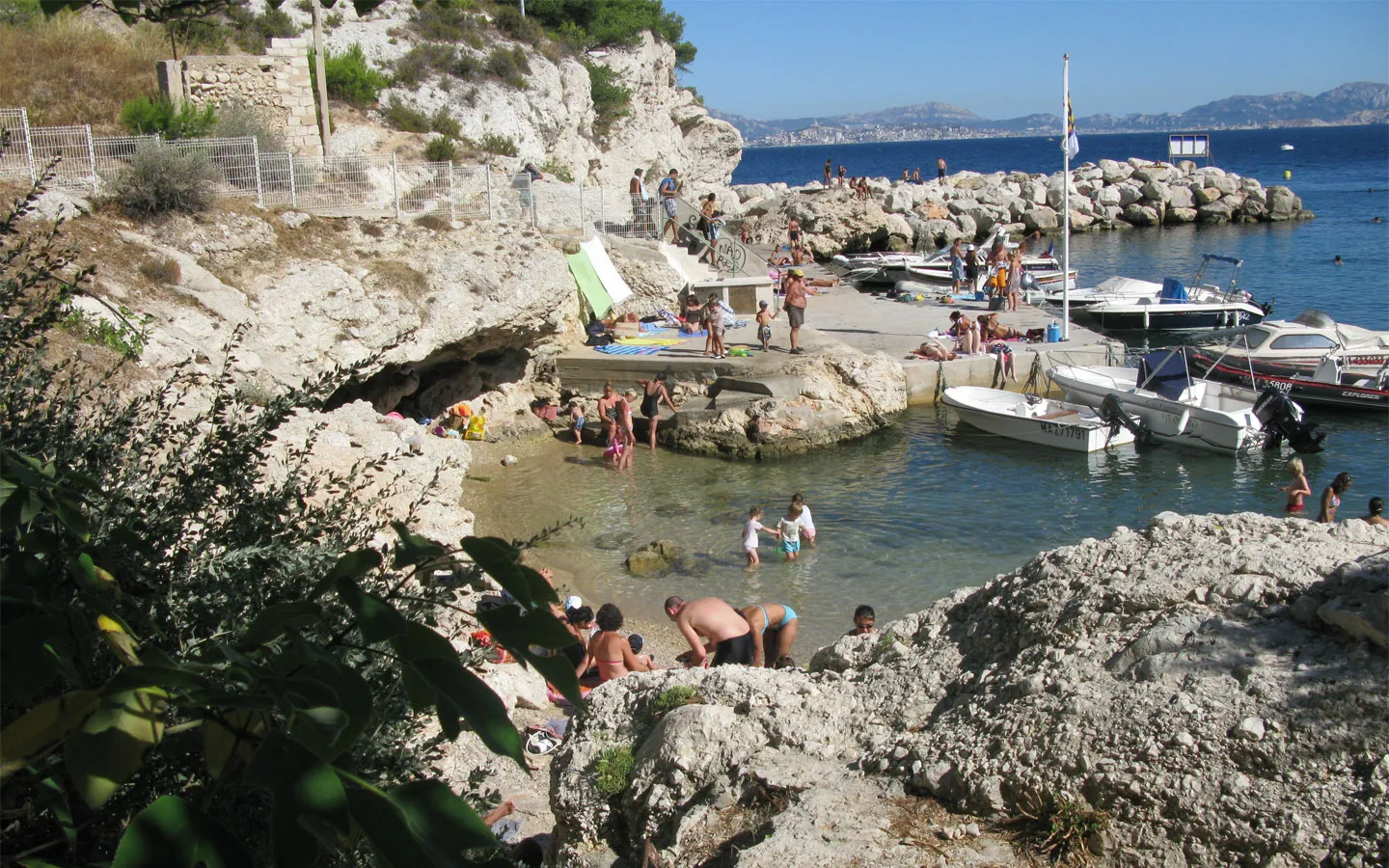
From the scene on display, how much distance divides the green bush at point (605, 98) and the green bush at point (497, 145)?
15.3 meters

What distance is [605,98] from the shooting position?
148 feet

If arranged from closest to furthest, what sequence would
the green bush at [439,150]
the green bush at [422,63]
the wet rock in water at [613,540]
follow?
the wet rock in water at [613,540], the green bush at [439,150], the green bush at [422,63]

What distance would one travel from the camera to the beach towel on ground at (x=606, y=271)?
903 inches

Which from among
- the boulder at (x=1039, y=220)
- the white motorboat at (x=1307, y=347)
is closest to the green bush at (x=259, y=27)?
the white motorboat at (x=1307, y=347)

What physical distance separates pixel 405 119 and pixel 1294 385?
71.4 ft

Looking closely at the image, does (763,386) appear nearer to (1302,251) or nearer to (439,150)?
(439,150)

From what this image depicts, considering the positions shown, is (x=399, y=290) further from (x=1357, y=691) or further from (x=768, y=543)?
(x=1357, y=691)

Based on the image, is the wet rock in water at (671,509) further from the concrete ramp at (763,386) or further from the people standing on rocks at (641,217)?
the people standing on rocks at (641,217)

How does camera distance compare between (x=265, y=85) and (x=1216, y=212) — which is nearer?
(x=265, y=85)

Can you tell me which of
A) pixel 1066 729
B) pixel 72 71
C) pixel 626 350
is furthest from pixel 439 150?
pixel 1066 729

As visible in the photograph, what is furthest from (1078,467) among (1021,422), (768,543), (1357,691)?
(1357,691)

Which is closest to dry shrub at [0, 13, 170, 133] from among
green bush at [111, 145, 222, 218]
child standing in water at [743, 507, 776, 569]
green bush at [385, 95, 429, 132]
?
green bush at [111, 145, 222, 218]

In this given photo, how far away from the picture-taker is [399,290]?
17375 millimetres

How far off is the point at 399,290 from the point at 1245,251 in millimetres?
41654
